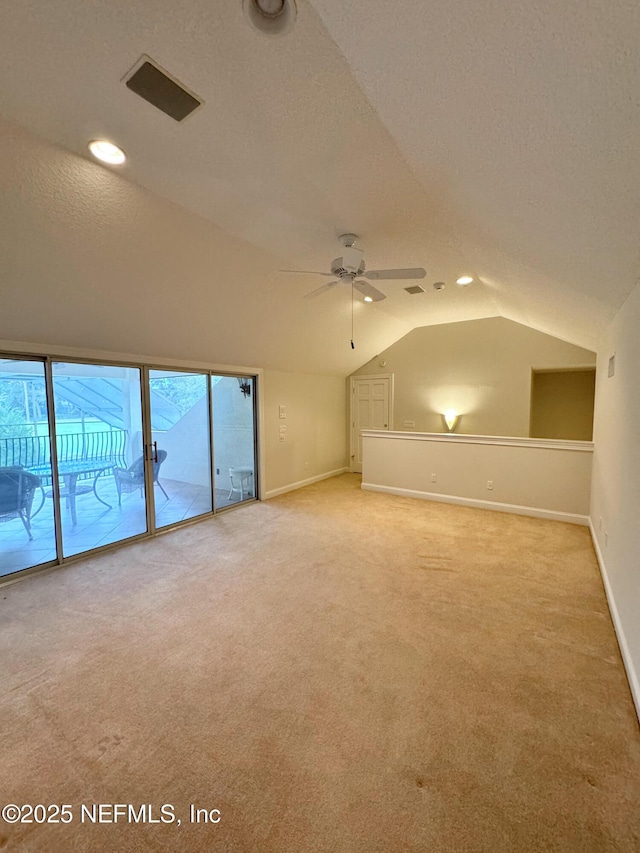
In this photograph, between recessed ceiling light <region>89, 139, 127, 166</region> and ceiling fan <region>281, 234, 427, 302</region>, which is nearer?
recessed ceiling light <region>89, 139, 127, 166</region>

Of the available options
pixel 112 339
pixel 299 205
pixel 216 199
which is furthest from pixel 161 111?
pixel 112 339

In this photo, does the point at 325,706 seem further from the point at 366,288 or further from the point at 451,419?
the point at 451,419

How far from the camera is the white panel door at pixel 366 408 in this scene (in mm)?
7285

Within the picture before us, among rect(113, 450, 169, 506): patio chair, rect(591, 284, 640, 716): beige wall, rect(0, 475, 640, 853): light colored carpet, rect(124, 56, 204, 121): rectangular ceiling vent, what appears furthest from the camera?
rect(113, 450, 169, 506): patio chair

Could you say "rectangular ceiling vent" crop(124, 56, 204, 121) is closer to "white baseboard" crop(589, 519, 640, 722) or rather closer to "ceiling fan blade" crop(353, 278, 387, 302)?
"ceiling fan blade" crop(353, 278, 387, 302)

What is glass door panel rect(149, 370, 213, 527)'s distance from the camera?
167 inches

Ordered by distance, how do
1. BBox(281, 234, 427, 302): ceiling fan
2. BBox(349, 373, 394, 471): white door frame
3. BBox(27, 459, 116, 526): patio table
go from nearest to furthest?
BBox(281, 234, 427, 302): ceiling fan
BBox(27, 459, 116, 526): patio table
BBox(349, 373, 394, 471): white door frame

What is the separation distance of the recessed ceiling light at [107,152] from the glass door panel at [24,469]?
207 centimetres

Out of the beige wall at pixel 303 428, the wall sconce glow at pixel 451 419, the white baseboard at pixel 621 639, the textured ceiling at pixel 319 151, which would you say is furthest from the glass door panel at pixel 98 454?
the wall sconce glow at pixel 451 419

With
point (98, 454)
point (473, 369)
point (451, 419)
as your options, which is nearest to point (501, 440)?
point (451, 419)

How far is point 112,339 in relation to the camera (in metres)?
3.46

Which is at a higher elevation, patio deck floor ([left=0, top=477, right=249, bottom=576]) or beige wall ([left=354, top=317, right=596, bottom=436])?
beige wall ([left=354, top=317, right=596, bottom=436])

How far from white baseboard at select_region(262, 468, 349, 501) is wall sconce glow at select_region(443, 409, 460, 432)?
2454mm

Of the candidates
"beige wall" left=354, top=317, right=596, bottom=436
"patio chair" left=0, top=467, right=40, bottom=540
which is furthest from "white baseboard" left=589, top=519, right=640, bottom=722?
"patio chair" left=0, top=467, right=40, bottom=540
